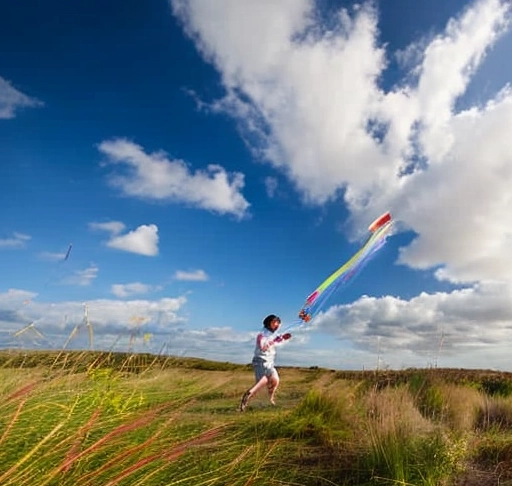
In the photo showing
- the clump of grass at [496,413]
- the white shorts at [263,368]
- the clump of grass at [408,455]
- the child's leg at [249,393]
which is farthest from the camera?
the white shorts at [263,368]

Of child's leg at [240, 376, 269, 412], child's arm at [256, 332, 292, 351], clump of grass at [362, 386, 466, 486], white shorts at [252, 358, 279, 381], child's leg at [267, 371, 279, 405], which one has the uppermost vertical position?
child's arm at [256, 332, 292, 351]

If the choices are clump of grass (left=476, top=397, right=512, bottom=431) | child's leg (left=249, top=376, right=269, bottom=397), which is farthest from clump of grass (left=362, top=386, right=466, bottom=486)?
clump of grass (left=476, top=397, right=512, bottom=431)

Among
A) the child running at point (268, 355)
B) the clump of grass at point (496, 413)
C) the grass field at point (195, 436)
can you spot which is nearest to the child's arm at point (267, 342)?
the child running at point (268, 355)

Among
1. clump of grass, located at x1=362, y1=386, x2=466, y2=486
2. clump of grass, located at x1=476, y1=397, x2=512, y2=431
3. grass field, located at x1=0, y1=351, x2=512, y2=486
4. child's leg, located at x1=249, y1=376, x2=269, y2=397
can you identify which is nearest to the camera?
grass field, located at x1=0, y1=351, x2=512, y2=486

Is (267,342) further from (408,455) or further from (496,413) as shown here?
(408,455)

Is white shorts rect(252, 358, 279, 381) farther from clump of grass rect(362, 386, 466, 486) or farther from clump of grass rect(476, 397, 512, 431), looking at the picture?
clump of grass rect(362, 386, 466, 486)

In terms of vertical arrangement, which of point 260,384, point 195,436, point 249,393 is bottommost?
point 195,436

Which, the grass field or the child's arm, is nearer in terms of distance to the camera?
the grass field

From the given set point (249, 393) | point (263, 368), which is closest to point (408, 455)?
point (249, 393)

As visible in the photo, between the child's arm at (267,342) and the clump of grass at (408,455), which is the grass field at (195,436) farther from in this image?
the child's arm at (267,342)

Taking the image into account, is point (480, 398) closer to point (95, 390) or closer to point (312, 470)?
point (312, 470)

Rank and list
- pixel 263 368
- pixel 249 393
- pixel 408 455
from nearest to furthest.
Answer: pixel 408 455 → pixel 249 393 → pixel 263 368

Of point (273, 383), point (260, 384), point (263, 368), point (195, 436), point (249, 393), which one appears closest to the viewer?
point (195, 436)

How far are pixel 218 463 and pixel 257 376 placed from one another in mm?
6952
